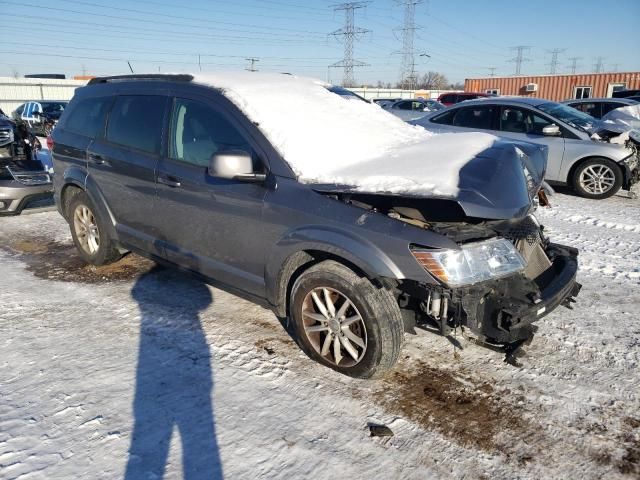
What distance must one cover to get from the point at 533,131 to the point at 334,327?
22.2 ft

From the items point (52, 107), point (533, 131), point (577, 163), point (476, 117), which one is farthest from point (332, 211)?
point (52, 107)

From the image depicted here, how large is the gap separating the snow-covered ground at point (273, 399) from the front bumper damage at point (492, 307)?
0.45 meters

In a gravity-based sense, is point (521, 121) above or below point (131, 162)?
above

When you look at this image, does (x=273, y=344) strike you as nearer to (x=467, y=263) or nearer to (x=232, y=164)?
(x=232, y=164)

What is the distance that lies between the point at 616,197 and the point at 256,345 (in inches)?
301

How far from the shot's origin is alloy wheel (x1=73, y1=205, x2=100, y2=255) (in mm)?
4898

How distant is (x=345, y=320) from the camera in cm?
297

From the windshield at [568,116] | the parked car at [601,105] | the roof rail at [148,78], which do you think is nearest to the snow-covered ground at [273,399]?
the roof rail at [148,78]

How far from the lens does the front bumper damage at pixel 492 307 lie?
265 centimetres

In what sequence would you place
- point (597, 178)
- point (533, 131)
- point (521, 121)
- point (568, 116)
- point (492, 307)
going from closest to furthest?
point (492, 307), point (597, 178), point (533, 131), point (521, 121), point (568, 116)

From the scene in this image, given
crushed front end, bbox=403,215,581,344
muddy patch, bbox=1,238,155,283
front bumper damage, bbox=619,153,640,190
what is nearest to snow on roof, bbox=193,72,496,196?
crushed front end, bbox=403,215,581,344

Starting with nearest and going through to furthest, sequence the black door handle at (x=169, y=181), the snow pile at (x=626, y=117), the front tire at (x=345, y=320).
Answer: the front tire at (x=345, y=320) < the black door handle at (x=169, y=181) < the snow pile at (x=626, y=117)

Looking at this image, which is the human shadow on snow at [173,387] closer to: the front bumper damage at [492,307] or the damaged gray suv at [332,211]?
the damaged gray suv at [332,211]

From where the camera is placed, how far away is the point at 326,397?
2.89 m
